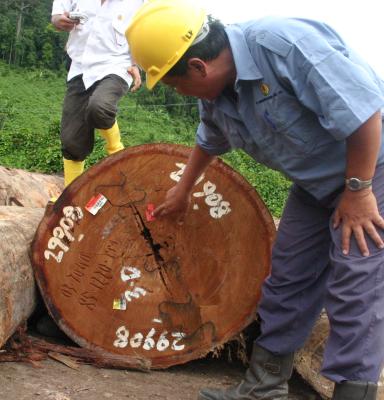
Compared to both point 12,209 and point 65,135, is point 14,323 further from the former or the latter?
point 65,135

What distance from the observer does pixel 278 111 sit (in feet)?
7.18

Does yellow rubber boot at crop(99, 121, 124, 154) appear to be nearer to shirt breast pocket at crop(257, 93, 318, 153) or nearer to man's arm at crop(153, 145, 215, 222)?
man's arm at crop(153, 145, 215, 222)

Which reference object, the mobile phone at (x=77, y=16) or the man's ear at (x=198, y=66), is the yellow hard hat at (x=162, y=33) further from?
the mobile phone at (x=77, y=16)

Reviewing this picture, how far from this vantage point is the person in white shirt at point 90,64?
394 cm

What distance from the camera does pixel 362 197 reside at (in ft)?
7.02

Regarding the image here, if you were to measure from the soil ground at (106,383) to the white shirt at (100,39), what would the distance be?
193 cm

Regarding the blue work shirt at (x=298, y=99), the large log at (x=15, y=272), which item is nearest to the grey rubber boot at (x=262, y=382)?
the blue work shirt at (x=298, y=99)

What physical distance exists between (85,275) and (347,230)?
1.38 metres

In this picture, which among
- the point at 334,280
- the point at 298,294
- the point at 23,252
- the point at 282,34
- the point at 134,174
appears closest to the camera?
the point at 282,34

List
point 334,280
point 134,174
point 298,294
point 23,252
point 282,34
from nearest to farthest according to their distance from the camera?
point 282,34 → point 334,280 → point 298,294 → point 23,252 → point 134,174

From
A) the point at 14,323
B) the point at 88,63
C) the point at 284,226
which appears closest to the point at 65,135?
the point at 88,63

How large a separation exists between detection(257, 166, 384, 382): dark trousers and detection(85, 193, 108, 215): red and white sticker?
36.4 inches

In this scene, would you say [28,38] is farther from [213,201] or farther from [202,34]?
[202,34]

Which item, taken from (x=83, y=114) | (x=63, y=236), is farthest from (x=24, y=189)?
(x=63, y=236)
